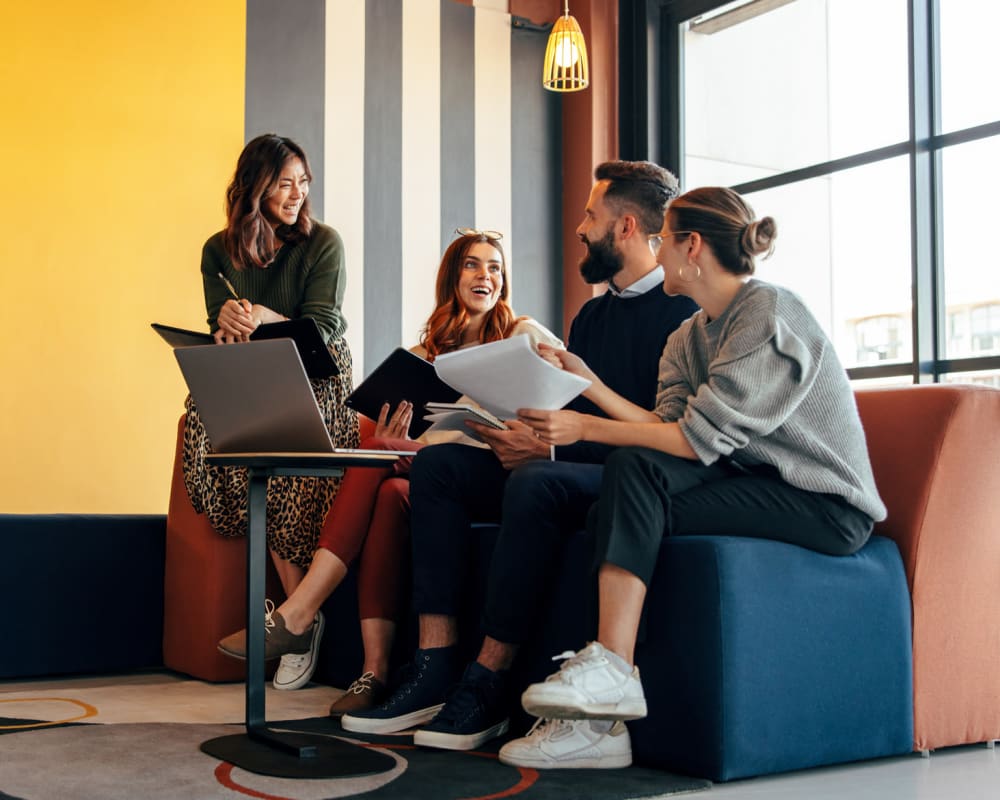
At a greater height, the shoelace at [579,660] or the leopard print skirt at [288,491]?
the leopard print skirt at [288,491]

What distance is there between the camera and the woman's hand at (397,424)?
2.73 meters

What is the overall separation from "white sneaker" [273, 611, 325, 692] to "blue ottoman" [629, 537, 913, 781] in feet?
3.90

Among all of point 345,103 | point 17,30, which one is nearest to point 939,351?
point 345,103

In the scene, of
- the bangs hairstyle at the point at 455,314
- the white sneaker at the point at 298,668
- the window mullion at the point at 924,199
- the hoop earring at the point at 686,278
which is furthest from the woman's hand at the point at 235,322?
the window mullion at the point at 924,199

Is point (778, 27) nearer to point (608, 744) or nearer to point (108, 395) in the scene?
point (108, 395)

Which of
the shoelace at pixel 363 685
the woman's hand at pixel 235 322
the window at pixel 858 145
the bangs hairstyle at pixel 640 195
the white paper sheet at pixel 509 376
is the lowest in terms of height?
the shoelace at pixel 363 685

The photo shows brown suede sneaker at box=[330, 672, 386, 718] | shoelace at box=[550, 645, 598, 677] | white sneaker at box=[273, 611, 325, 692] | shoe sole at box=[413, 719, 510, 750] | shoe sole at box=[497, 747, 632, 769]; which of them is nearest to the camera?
shoelace at box=[550, 645, 598, 677]

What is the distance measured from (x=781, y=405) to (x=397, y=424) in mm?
1070

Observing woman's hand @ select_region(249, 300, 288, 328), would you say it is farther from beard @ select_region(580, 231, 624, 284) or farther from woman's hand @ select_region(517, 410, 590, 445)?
woman's hand @ select_region(517, 410, 590, 445)

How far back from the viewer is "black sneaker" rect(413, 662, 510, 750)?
2.17 metres

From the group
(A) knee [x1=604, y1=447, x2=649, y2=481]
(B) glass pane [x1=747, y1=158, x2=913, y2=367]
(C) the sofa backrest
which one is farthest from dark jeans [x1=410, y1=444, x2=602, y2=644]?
(B) glass pane [x1=747, y1=158, x2=913, y2=367]

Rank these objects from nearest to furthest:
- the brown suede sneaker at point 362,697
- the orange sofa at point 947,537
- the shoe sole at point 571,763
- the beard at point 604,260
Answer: the shoe sole at point 571,763 < the orange sofa at point 947,537 < the brown suede sneaker at point 362,697 < the beard at point 604,260

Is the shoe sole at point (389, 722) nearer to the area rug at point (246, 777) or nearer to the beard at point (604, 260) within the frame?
the area rug at point (246, 777)

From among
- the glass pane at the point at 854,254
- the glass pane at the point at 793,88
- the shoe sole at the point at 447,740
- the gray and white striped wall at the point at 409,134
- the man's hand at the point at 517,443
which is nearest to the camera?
the shoe sole at the point at 447,740
